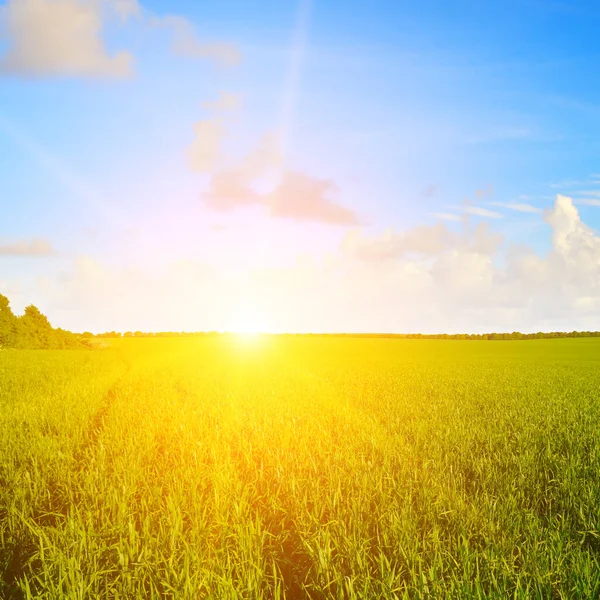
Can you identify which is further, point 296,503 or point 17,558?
point 296,503

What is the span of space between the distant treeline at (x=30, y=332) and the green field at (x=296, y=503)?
43216mm

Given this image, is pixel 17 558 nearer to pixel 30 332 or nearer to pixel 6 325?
pixel 6 325

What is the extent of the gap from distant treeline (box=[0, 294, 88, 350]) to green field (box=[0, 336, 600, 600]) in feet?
142

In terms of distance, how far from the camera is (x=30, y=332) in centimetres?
5219

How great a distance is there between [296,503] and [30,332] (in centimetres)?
5552

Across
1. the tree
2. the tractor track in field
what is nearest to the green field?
the tractor track in field

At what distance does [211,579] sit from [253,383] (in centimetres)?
1319

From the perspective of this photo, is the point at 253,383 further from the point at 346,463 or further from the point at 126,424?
the point at 346,463

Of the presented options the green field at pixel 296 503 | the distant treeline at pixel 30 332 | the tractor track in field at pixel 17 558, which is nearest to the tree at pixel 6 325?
the distant treeline at pixel 30 332

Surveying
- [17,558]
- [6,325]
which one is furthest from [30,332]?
[17,558]

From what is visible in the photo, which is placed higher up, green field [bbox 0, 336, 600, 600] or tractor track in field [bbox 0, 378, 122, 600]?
green field [bbox 0, 336, 600, 600]

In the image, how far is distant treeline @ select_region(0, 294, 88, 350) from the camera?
158 ft

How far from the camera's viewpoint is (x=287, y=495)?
5598 millimetres

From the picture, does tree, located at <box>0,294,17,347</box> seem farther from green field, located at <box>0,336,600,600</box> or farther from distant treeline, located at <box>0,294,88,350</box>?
green field, located at <box>0,336,600,600</box>
